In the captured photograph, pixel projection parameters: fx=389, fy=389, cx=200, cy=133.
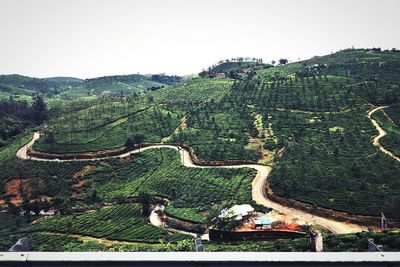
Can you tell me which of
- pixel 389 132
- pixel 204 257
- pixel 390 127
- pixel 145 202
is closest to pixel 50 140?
pixel 145 202

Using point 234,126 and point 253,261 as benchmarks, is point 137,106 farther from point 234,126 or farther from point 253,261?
point 253,261

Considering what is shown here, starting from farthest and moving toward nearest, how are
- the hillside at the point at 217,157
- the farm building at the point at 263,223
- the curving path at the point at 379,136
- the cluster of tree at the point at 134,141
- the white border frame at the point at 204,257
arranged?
the cluster of tree at the point at 134,141 → the curving path at the point at 379,136 → the hillside at the point at 217,157 → the farm building at the point at 263,223 → the white border frame at the point at 204,257

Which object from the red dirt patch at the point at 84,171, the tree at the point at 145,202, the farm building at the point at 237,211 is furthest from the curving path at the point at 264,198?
the tree at the point at 145,202

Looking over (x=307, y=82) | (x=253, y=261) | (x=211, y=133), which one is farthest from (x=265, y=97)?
(x=253, y=261)

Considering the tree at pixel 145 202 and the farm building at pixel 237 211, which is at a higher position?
the farm building at pixel 237 211

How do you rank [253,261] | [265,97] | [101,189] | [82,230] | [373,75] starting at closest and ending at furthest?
[253,261] < [82,230] < [101,189] < [265,97] < [373,75]

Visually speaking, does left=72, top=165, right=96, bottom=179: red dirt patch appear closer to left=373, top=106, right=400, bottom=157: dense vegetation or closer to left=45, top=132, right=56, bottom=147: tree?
left=45, top=132, right=56, bottom=147: tree

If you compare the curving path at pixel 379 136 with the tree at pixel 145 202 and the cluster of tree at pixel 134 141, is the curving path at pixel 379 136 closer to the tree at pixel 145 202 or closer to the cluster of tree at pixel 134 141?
the tree at pixel 145 202

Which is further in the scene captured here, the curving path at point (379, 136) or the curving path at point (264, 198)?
the curving path at point (379, 136)

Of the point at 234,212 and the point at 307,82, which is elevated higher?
the point at 307,82
